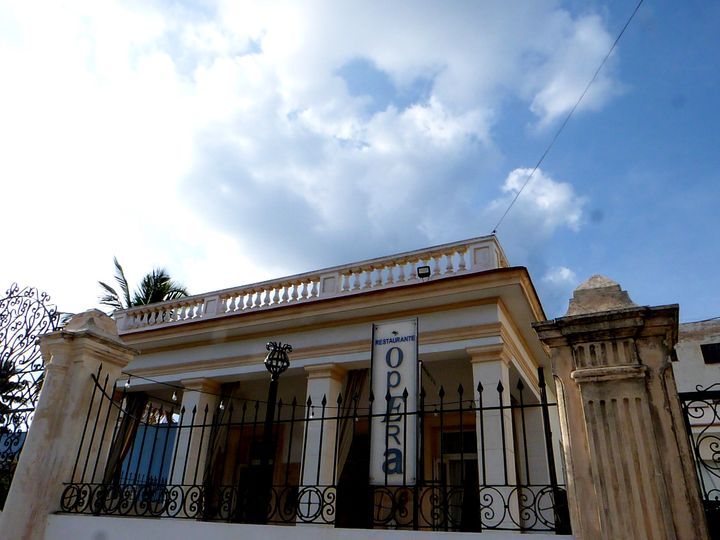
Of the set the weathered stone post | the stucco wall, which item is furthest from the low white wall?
the stucco wall

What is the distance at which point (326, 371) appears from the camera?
996 centimetres

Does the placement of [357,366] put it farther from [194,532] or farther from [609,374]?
[609,374]

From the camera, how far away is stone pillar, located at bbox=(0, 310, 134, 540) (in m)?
4.64

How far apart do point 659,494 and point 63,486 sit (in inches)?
199

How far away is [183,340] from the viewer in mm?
11758

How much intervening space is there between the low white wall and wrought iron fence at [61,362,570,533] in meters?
0.12

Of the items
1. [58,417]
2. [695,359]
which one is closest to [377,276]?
[58,417]

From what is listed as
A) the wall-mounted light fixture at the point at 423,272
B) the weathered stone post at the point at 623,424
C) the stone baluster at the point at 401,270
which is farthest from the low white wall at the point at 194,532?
the stone baluster at the point at 401,270

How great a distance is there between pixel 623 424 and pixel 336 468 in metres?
3.29

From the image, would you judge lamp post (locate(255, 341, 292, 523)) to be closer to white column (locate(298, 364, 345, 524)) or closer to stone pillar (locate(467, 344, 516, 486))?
white column (locate(298, 364, 345, 524))

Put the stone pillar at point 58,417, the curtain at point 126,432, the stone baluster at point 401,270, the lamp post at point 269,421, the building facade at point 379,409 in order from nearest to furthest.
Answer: the building facade at point 379,409
the stone pillar at point 58,417
the lamp post at point 269,421
the stone baluster at point 401,270
the curtain at point 126,432

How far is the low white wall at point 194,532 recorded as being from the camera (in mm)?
3584

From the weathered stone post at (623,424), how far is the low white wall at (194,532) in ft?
1.51

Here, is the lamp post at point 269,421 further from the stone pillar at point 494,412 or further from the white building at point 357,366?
the stone pillar at point 494,412
